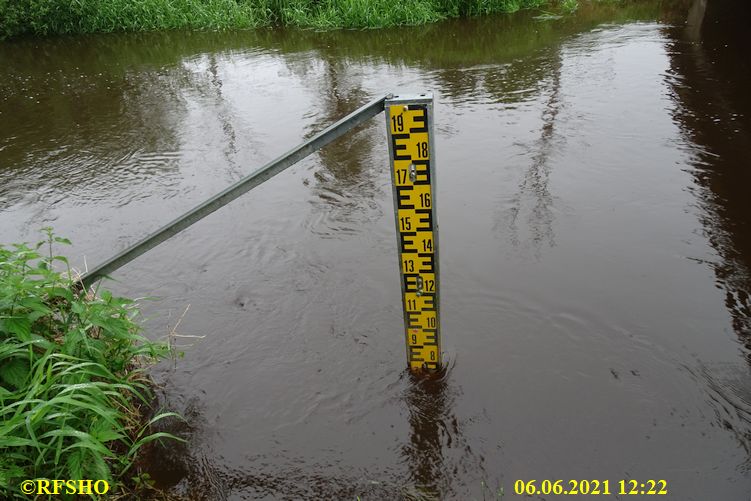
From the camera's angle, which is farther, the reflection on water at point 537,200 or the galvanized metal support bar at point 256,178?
the reflection on water at point 537,200

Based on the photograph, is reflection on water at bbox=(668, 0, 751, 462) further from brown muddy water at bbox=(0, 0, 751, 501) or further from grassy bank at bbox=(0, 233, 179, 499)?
grassy bank at bbox=(0, 233, 179, 499)

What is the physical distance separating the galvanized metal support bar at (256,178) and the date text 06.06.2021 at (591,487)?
5.88 feet

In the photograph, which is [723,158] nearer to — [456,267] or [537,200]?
[537,200]

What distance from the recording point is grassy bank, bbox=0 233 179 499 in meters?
2.20

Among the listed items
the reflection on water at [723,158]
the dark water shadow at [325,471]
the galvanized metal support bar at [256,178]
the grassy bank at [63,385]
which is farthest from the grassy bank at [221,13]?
the dark water shadow at [325,471]

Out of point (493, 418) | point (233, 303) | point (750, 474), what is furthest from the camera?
point (233, 303)

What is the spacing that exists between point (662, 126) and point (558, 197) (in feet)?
6.65

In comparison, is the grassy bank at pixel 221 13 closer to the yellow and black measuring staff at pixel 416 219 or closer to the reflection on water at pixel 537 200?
the reflection on water at pixel 537 200

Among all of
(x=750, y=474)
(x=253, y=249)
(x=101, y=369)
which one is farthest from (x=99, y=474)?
(x=750, y=474)

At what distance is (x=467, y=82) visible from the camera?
7.91 meters

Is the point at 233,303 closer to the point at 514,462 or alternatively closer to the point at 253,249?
the point at 253,249

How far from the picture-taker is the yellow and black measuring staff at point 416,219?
250 centimetres

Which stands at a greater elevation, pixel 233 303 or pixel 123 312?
pixel 123 312

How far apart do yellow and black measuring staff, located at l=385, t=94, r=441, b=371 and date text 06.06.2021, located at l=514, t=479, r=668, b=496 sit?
835mm
